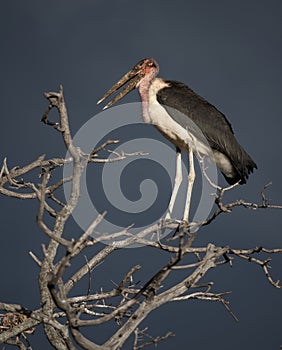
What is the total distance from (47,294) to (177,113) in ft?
14.5

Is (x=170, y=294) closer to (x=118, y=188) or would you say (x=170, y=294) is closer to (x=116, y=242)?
(x=116, y=242)

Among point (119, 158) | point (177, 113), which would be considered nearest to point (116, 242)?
point (119, 158)

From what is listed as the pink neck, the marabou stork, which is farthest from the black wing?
the pink neck

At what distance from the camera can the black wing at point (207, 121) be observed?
33.8ft

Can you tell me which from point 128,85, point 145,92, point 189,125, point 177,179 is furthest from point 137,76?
point 177,179

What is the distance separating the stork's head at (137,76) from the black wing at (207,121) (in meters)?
0.67

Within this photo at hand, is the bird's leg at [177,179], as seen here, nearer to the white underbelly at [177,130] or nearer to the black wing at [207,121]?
the white underbelly at [177,130]

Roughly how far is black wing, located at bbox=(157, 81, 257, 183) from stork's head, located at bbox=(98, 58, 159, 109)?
671 mm

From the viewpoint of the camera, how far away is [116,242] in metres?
7.76

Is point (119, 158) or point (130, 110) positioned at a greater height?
point (130, 110)

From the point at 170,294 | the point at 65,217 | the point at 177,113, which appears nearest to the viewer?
the point at 170,294

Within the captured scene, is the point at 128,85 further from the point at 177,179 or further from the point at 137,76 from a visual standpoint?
the point at 177,179

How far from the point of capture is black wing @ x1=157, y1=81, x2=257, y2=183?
33.8 feet

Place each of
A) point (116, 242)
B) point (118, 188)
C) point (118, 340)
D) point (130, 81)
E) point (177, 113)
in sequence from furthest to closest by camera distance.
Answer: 1. point (130, 81)
2. point (177, 113)
3. point (118, 188)
4. point (116, 242)
5. point (118, 340)
